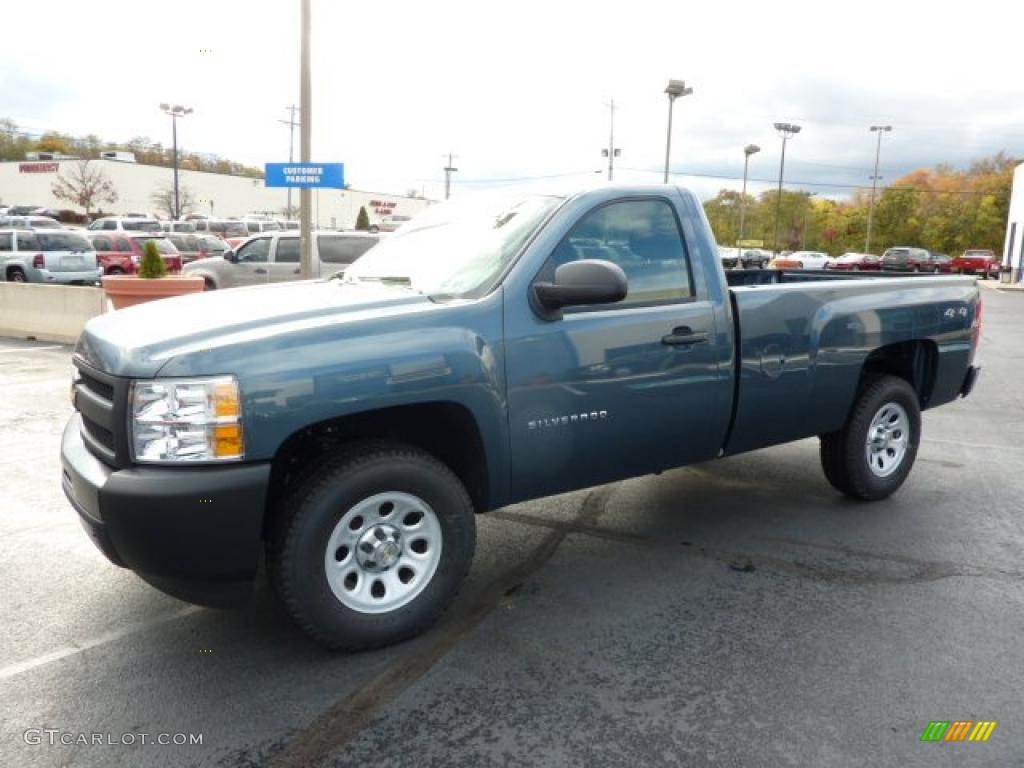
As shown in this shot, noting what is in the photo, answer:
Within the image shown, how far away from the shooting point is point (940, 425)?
827cm

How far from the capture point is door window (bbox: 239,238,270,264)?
16969mm

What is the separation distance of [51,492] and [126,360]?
3.08 meters

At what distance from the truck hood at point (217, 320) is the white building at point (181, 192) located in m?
66.3

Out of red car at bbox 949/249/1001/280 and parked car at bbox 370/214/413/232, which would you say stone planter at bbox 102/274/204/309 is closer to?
parked car at bbox 370/214/413/232

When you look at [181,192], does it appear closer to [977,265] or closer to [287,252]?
[977,265]

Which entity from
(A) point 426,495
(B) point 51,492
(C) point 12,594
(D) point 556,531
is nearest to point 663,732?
(A) point 426,495

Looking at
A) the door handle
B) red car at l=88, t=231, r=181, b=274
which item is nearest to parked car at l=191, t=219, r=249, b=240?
red car at l=88, t=231, r=181, b=274

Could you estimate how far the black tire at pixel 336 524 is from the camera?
3254mm

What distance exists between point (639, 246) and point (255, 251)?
46.2ft

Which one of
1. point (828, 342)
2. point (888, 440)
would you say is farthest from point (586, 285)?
point (888, 440)

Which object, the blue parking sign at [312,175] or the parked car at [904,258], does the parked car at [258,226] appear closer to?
the parked car at [904,258]

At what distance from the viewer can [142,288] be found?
458 inches

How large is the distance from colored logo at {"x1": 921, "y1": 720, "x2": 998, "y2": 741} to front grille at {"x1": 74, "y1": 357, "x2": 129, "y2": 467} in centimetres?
298

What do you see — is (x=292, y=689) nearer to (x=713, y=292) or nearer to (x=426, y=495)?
(x=426, y=495)
